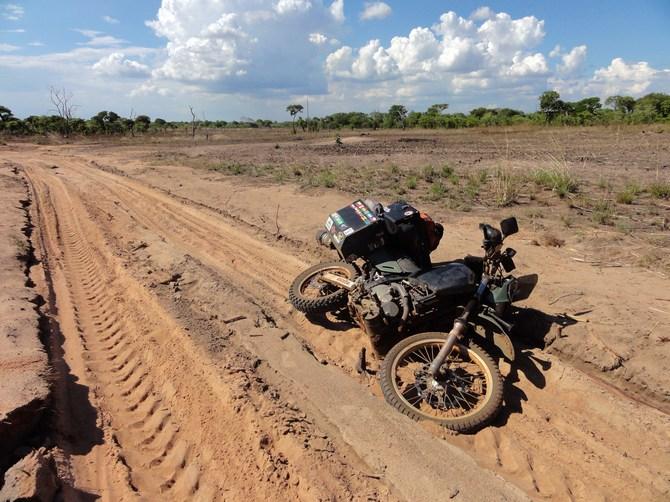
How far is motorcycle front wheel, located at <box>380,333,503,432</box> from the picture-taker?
3371 mm

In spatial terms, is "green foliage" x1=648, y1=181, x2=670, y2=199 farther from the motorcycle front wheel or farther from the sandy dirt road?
the motorcycle front wheel

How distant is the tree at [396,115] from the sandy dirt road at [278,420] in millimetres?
51656

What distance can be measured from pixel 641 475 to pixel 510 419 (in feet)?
2.91

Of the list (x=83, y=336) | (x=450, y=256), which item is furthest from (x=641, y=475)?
(x=83, y=336)

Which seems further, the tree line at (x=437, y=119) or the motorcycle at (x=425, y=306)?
the tree line at (x=437, y=119)

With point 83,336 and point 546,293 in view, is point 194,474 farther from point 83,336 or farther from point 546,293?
point 546,293

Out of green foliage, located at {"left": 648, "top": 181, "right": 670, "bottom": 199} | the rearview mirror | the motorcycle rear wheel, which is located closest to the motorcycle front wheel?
the rearview mirror

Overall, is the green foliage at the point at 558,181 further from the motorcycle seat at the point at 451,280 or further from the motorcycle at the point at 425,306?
the motorcycle seat at the point at 451,280

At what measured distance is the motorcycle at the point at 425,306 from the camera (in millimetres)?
3559

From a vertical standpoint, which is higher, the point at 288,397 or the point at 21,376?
the point at 21,376

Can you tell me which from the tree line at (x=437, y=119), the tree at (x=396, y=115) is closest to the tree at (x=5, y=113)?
the tree line at (x=437, y=119)

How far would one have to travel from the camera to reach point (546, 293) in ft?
17.3

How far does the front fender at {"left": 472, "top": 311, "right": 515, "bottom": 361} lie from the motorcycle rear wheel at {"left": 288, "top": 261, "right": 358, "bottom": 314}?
1.49 meters

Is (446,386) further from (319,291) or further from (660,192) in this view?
(660,192)
